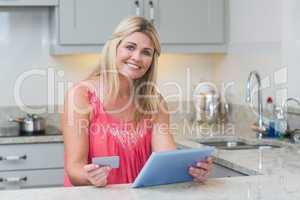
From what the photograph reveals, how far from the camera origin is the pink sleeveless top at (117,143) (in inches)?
87.0

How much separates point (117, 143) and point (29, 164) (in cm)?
173

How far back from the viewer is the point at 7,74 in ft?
14.0

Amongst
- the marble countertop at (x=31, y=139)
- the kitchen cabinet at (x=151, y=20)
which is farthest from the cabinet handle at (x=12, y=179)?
the kitchen cabinet at (x=151, y=20)

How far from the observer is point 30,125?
3992mm

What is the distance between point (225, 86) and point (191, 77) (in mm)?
309

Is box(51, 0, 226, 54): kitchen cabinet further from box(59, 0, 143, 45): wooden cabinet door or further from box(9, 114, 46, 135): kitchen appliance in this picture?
box(9, 114, 46, 135): kitchen appliance

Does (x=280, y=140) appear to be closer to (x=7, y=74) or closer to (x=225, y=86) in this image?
(x=225, y=86)

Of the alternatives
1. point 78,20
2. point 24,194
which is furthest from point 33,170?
point 24,194

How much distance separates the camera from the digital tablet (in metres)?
1.78

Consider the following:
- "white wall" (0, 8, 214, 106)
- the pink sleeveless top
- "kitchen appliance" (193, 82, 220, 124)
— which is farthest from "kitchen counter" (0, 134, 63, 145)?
the pink sleeveless top

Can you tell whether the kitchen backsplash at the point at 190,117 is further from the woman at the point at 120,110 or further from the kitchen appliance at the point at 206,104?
the woman at the point at 120,110

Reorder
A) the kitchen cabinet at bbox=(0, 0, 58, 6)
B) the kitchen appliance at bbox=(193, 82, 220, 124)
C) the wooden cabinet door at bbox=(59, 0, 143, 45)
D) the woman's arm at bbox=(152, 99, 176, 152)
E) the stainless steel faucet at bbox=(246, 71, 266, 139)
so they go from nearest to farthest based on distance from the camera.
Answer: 1. the woman's arm at bbox=(152, 99, 176, 152)
2. the stainless steel faucet at bbox=(246, 71, 266, 139)
3. the kitchen cabinet at bbox=(0, 0, 58, 6)
4. the wooden cabinet door at bbox=(59, 0, 143, 45)
5. the kitchen appliance at bbox=(193, 82, 220, 124)

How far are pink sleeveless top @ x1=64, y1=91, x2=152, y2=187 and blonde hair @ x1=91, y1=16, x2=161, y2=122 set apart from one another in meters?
0.06

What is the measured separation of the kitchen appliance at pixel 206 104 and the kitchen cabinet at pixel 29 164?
1.13 metres
